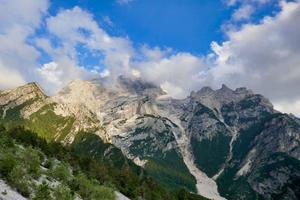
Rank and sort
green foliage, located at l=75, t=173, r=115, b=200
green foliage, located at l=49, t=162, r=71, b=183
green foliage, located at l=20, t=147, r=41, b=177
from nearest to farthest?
green foliage, located at l=20, t=147, r=41, b=177 → green foliage, located at l=49, t=162, r=71, b=183 → green foliage, located at l=75, t=173, r=115, b=200

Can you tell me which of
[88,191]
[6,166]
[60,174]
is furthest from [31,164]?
[88,191]

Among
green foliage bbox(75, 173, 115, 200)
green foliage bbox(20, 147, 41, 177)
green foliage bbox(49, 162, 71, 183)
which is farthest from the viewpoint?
green foliage bbox(75, 173, 115, 200)

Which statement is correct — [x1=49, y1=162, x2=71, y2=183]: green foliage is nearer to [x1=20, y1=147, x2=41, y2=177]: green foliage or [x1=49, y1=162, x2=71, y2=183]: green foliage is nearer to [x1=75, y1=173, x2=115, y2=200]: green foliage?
[x1=75, y1=173, x2=115, y2=200]: green foliage

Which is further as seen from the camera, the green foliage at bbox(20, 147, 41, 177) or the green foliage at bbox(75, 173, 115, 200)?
the green foliage at bbox(75, 173, 115, 200)

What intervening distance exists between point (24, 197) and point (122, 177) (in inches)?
5236

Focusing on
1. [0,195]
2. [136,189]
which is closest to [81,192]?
[0,195]

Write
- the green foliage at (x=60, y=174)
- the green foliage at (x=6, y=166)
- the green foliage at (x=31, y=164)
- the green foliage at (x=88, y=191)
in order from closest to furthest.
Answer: the green foliage at (x=6, y=166) → the green foliage at (x=31, y=164) → the green foliage at (x=60, y=174) → the green foliage at (x=88, y=191)

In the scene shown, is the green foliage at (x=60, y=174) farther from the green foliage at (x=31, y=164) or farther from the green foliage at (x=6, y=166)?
the green foliage at (x=6, y=166)

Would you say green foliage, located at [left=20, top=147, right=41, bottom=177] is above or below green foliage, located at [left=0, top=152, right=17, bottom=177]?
above

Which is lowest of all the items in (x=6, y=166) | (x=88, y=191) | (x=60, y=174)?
(x=6, y=166)

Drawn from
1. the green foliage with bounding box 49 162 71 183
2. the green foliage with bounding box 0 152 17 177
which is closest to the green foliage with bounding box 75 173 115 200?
the green foliage with bounding box 49 162 71 183

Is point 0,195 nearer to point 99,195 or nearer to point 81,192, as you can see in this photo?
point 81,192

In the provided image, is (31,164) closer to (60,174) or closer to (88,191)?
(60,174)

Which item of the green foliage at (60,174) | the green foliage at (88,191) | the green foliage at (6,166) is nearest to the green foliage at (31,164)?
the green foliage at (60,174)
